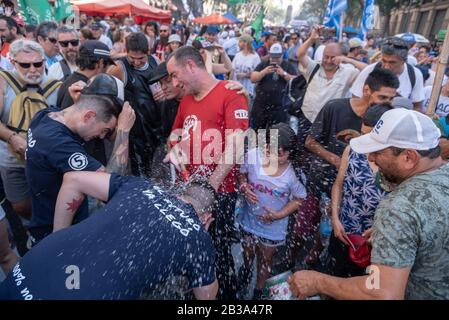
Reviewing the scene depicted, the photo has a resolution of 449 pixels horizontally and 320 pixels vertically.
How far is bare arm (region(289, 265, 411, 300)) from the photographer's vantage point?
5.32ft

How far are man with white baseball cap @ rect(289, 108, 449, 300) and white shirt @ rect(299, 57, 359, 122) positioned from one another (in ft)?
8.60

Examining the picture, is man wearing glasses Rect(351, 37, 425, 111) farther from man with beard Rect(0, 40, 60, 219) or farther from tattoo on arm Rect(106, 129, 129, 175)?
man with beard Rect(0, 40, 60, 219)

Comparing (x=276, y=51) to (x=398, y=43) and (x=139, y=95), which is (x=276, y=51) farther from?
(x=139, y=95)

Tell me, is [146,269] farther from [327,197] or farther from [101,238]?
[327,197]

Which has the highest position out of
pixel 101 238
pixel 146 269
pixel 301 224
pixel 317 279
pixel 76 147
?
pixel 76 147

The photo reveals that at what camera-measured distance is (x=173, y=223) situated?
1779 mm

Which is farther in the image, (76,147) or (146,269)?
(76,147)

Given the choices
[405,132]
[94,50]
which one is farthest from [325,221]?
[94,50]

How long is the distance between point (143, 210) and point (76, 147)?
0.75m

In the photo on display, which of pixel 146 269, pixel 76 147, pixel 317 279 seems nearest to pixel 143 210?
pixel 146 269

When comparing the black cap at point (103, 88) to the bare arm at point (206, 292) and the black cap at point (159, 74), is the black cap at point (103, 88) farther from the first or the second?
the bare arm at point (206, 292)

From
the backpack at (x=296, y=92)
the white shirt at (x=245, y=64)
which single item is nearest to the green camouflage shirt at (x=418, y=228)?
the backpack at (x=296, y=92)

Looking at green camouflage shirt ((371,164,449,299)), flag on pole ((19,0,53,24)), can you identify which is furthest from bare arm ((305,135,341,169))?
flag on pole ((19,0,53,24))
